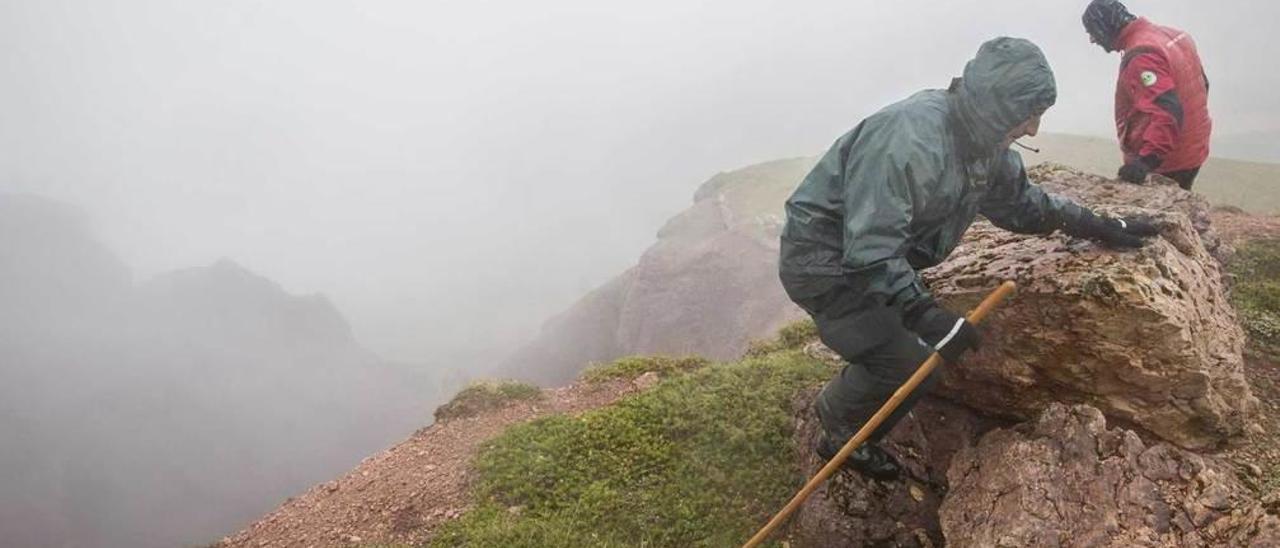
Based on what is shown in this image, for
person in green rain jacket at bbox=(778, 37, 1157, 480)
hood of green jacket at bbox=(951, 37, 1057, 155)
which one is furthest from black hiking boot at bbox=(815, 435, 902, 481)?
hood of green jacket at bbox=(951, 37, 1057, 155)

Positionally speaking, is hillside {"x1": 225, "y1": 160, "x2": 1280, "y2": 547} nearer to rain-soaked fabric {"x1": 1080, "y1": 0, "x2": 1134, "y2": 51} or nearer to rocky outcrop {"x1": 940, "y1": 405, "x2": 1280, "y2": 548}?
rocky outcrop {"x1": 940, "y1": 405, "x2": 1280, "y2": 548}

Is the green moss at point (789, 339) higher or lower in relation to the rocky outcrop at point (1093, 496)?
lower

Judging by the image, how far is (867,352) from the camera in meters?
6.23

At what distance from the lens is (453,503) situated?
1034 cm

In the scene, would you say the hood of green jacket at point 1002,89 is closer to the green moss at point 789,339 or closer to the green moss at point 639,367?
the green moss at point 789,339

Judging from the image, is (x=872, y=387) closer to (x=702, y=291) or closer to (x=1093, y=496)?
(x=1093, y=496)

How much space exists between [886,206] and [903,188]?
24 cm

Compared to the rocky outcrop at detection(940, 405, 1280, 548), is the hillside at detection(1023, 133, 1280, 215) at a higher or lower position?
lower

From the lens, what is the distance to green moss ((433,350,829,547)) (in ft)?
29.2

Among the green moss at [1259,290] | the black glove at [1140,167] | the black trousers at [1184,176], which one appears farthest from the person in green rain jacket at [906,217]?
the black trousers at [1184,176]

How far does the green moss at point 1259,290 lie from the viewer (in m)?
9.12

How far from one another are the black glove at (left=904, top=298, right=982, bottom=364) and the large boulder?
1.64 m

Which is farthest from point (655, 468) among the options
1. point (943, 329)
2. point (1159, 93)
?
point (1159, 93)

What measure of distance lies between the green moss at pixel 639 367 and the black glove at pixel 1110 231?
355 inches
